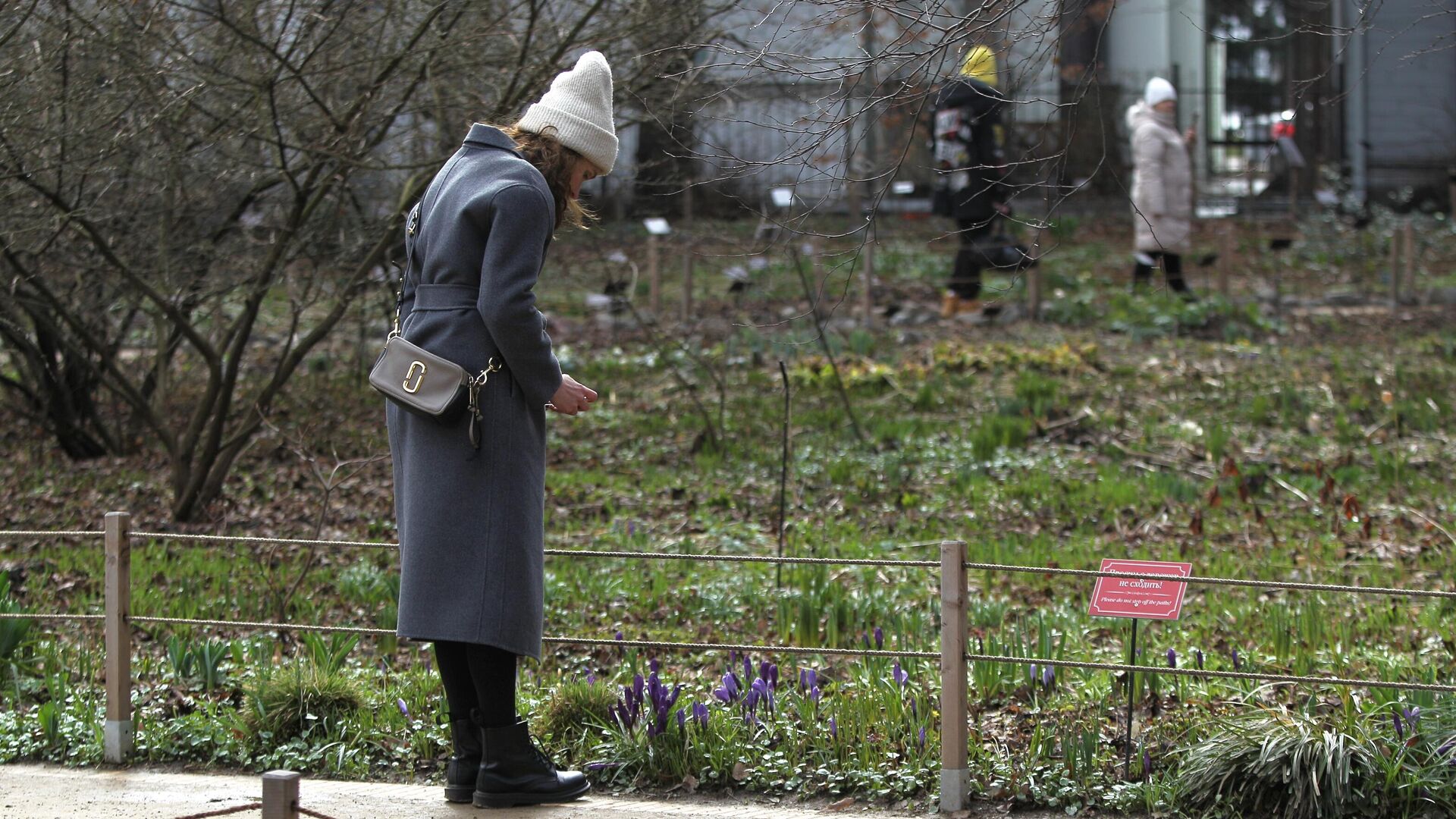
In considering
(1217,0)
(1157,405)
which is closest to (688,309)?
(1157,405)

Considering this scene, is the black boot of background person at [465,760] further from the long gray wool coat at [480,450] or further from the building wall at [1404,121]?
the building wall at [1404,121]

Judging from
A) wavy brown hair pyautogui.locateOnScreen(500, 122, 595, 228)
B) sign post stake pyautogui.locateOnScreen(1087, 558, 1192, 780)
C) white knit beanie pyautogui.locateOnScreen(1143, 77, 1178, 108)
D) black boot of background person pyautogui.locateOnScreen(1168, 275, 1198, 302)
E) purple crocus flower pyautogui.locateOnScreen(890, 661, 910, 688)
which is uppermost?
white knit beanie pyautogui.locateOnScreen(1143, 77, 1178, 108)

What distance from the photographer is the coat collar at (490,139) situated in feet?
12.0

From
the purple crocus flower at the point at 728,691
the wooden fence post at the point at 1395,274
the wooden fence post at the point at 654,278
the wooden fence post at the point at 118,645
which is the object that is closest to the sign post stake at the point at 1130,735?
the purple crocus flower at the point at 728,691

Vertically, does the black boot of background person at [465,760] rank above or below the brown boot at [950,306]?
below

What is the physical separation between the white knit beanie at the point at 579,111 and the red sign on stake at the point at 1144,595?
1.79 metres

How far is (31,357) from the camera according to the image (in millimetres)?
8508

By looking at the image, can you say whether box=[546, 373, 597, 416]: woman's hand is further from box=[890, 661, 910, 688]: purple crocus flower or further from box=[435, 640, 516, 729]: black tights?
box=[890, 661, 910, 688]: purple crocus flower

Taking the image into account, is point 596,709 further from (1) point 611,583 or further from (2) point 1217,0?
(2) point 1217,0

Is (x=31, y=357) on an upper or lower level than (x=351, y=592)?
upper

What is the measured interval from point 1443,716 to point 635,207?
23.5 ft

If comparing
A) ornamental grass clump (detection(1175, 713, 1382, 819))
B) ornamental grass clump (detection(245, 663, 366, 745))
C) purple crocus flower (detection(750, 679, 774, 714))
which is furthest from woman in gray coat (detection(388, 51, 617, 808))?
ornamental grass clump (detection(1175, 713, 1382, 819))

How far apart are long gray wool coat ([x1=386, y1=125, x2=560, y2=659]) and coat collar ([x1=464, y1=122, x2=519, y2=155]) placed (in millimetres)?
52

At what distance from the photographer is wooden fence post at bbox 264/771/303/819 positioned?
2496mm
